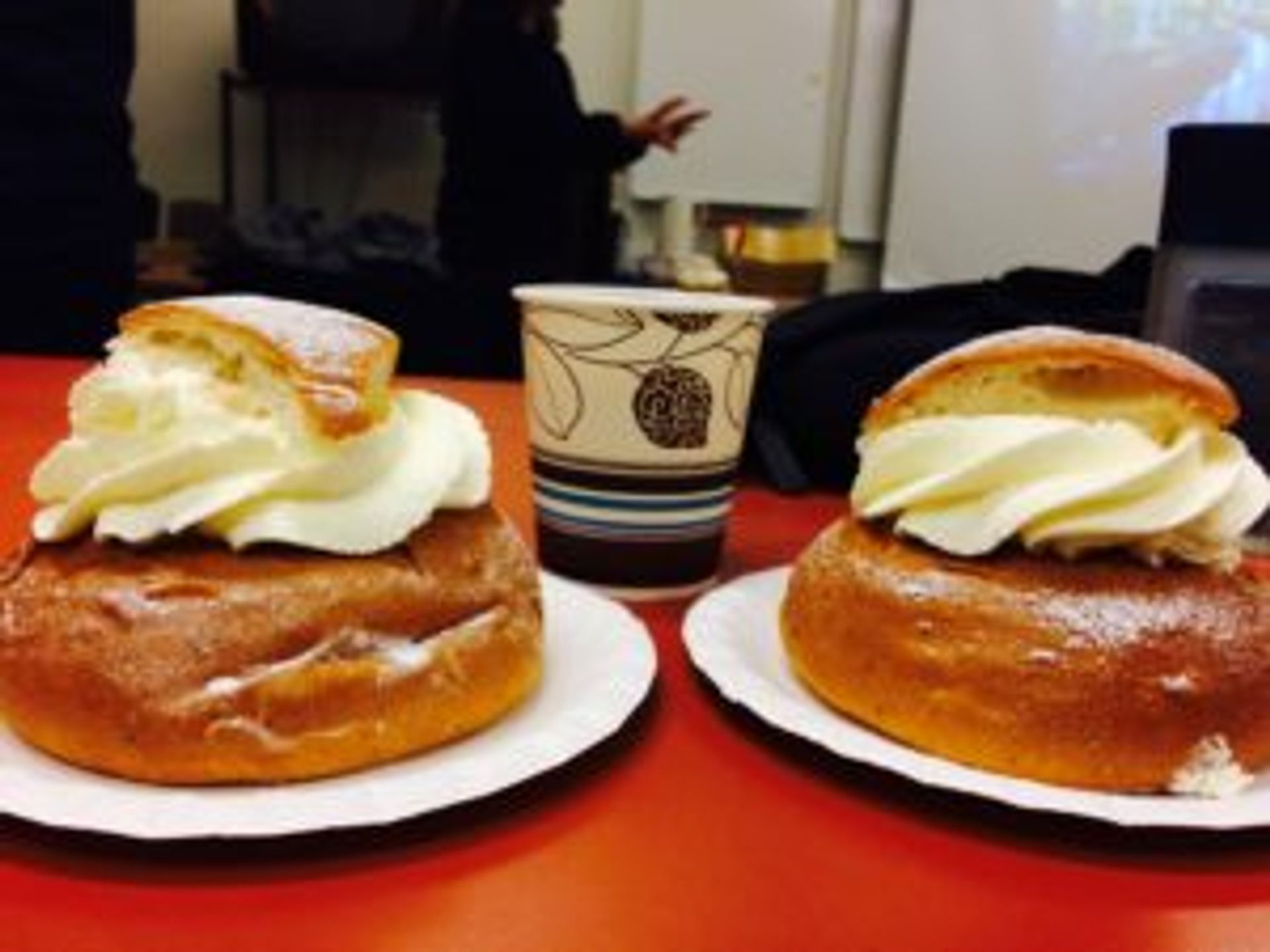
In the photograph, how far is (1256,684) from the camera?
58 cm

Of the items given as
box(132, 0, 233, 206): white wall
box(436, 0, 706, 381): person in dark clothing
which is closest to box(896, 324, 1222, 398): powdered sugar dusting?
box(436, 0, 706, 381): person in dark clothing

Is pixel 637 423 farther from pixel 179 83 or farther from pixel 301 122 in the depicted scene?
pixel 179 83

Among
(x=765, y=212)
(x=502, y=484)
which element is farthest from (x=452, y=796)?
(x=765, y=212)

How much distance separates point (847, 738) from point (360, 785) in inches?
8.8

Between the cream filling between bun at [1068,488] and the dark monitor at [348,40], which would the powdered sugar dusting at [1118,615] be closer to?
the cream filling between bun at [1068,488]

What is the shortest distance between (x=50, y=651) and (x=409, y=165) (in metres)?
3.94

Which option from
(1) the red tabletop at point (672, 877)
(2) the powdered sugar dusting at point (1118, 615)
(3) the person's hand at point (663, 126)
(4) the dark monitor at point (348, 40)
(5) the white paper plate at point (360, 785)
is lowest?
(1) the red tabletop at point (672, 877)

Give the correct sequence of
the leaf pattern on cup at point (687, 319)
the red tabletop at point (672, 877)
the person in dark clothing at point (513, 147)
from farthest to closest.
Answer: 1. the person in dark clothing at point (513, 147)
2. the leaf pattern on cup at point (687, 319)
3. the red tabletop at point (672, 877)

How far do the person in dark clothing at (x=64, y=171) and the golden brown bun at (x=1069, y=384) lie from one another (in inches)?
51.6

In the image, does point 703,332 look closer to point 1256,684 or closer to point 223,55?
point 1256,684

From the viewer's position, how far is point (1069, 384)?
67 cm

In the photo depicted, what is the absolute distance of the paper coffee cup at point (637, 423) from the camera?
0.79 metres

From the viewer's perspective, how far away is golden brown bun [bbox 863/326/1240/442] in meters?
0.65

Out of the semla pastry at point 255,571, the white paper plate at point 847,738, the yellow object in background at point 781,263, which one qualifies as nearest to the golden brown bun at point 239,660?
the semla pastry at point 255,571
